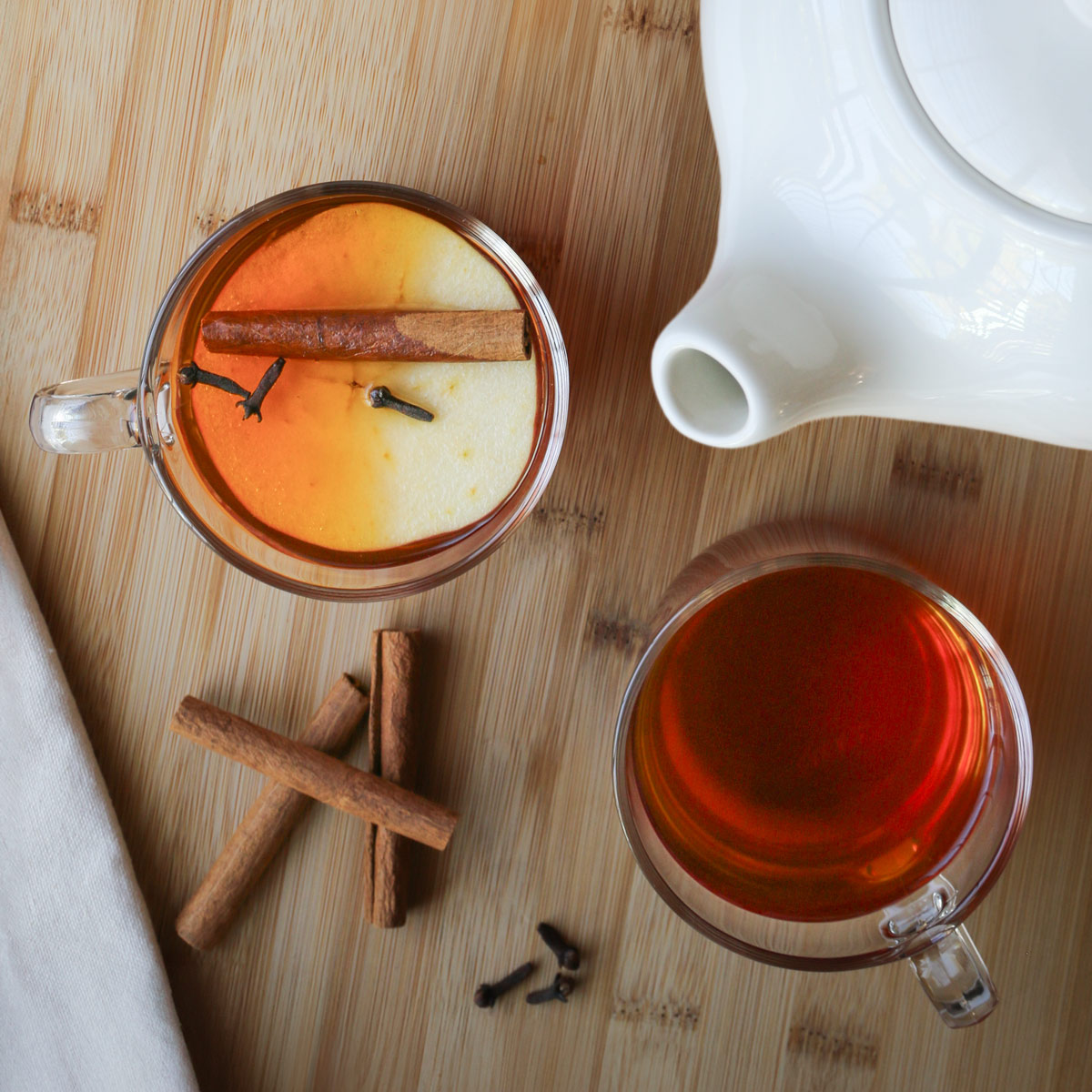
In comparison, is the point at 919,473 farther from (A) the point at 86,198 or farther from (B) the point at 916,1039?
(A) the point at 86,198

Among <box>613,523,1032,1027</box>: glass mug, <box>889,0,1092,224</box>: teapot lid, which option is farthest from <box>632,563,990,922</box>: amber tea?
<box>889,0,1092,224</box>: teapot lid

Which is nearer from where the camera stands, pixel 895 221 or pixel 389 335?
pixel 895 221

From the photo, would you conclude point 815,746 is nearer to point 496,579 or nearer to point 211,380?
point 496,579

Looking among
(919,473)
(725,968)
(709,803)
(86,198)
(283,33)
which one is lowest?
(725,968)

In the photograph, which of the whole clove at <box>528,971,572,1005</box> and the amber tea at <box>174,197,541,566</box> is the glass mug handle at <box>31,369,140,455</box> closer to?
the amber tea at <box>174,197,541,566</box>

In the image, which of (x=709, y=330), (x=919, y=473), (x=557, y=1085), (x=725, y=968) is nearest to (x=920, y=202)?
(x=709, y=330)

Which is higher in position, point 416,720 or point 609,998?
point 416,720

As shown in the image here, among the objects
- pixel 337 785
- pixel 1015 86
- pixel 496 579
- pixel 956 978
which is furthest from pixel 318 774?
pixel 1015 86
